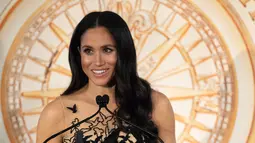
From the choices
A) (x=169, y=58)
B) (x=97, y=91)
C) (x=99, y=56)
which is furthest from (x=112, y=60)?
(x=169, y=58)

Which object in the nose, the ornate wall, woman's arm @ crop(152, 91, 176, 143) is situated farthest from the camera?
the ornate wall

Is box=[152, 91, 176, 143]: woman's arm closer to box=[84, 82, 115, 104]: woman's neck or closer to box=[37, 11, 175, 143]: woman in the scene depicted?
box=[37, 11, 175, 143]: woman

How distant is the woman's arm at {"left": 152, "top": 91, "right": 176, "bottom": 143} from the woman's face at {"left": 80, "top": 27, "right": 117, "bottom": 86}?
0.60ft

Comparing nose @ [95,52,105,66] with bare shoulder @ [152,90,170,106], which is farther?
bare shoulder @ [152,90,170,106]

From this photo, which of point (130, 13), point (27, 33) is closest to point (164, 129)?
point (130, 13)

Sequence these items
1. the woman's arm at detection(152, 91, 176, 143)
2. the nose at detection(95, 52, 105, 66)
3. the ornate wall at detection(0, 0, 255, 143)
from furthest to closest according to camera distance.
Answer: the ornate wall at detection(0, 0, 255, 143) → the woman's arm at detection(152, 91, 176, 143) → the nose at detection(95, 52, 105, 66)

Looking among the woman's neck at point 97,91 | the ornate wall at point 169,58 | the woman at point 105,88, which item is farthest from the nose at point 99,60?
the ornate wall at point 169,58

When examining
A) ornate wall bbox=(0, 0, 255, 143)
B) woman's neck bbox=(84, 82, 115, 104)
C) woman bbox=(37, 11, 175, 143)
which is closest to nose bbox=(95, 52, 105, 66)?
woman bbox=(37, 11, 175, 143)

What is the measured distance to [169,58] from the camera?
6.32ft

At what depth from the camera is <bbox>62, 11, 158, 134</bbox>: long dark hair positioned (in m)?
1.11

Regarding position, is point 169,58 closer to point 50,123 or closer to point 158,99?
point 158,99

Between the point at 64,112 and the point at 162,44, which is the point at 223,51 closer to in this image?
the point at 162,44

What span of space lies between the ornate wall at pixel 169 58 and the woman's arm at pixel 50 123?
2.51 ft

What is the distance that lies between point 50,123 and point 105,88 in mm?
192
